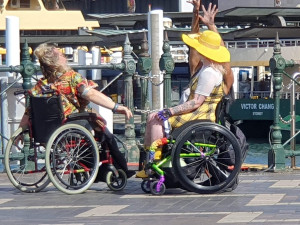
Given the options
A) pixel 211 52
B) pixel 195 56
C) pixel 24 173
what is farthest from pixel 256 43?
pixel 211 52

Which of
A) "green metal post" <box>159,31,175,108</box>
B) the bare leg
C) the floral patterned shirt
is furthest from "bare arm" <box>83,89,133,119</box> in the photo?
"green metal post" <box>159,31,175,108</box>

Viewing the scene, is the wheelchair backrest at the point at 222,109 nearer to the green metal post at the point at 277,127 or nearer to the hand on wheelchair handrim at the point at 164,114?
the hand on wheelchair handrim at the point at 164,114

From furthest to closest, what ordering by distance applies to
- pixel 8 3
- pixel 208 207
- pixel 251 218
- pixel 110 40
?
pixel 8 3, pixel 110 40, pixel 208 207, pixel 251 218

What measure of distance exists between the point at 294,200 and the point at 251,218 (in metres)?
1.04

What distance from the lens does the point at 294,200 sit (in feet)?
26.4

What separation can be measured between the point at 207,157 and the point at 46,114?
4.27 feet

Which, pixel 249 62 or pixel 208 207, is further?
pixel 249 62

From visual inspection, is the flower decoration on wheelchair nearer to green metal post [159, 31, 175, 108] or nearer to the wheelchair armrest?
the wheelchair armrest

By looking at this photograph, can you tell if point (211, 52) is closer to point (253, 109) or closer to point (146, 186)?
point (146, 186)

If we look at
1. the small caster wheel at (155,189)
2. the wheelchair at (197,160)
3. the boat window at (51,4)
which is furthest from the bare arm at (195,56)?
the boat window at (51,4)

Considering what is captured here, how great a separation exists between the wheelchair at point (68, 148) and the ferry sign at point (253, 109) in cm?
2505

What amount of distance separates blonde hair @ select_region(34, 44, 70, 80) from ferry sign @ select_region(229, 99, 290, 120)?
25.1 metres

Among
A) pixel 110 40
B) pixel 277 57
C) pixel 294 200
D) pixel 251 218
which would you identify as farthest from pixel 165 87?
pixel 110 40

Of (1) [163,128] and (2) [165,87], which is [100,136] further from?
(2) [165,87]
